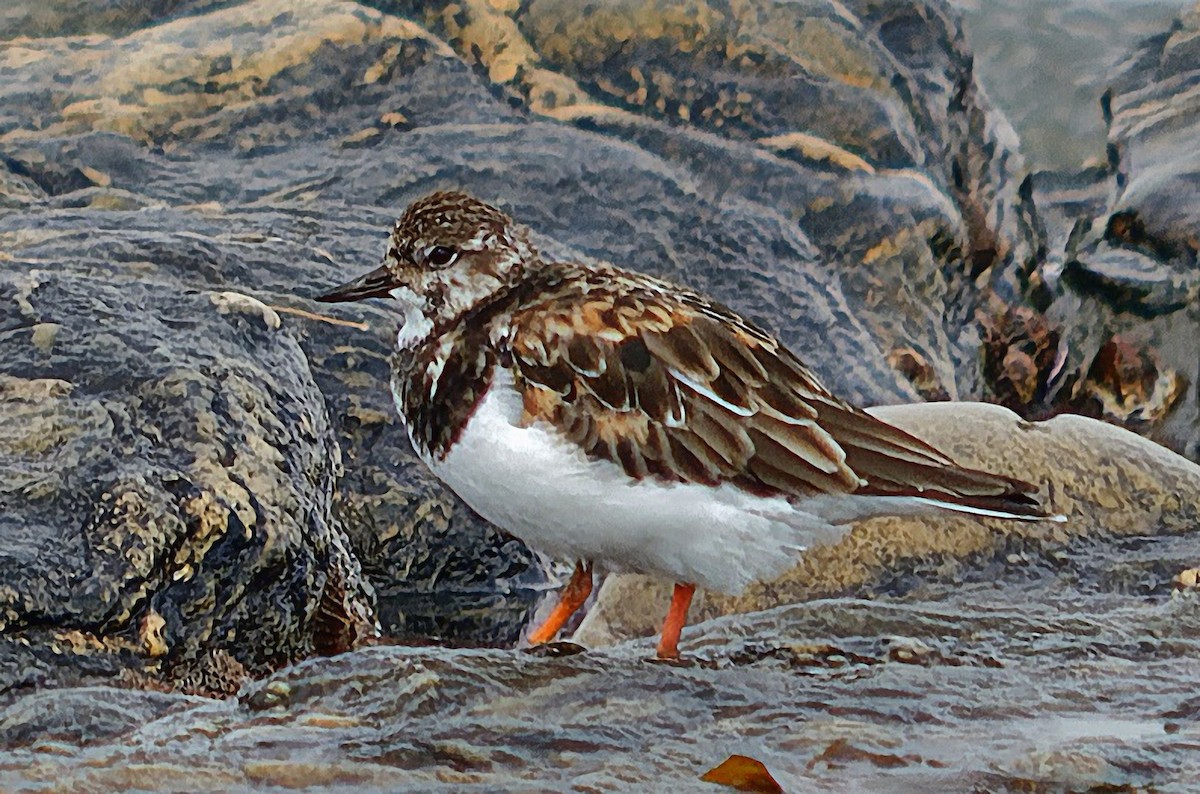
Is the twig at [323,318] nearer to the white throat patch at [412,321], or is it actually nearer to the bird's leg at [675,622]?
the white throat patch at [412,321]

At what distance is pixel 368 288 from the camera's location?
11.7 feet

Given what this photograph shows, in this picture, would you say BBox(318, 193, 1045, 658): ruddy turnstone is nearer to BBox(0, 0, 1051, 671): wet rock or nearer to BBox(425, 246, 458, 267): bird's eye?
BBox(425, 246, 458, 267): bird's eye

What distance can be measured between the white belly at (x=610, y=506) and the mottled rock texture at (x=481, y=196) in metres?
0.72

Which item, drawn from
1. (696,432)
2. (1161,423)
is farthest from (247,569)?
(1161,423)

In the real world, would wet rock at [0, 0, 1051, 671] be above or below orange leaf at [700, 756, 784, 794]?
above

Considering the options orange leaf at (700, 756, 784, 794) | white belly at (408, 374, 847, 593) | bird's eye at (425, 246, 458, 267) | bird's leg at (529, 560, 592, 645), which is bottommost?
bird's leg at (529, 560, 592, 645)

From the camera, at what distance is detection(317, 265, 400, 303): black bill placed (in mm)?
3545

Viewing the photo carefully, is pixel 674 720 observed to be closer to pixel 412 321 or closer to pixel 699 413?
pixel 699 413

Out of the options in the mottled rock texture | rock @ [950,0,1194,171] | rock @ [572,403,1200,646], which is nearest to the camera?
the mottled rock texture

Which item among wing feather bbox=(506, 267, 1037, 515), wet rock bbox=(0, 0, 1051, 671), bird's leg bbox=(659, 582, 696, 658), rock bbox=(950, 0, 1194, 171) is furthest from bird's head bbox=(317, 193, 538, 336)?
rock bbox=(950, 0, 1194, 171)

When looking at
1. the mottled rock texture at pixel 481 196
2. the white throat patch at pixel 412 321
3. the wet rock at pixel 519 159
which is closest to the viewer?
the white throat patch at pixel 412 321

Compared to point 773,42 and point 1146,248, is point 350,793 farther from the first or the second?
point 1146,248

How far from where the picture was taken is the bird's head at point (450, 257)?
3457 millimetres

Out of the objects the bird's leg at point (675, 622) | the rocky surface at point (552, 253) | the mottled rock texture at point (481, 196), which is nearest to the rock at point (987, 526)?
the rocky surface at point (552, 253)
